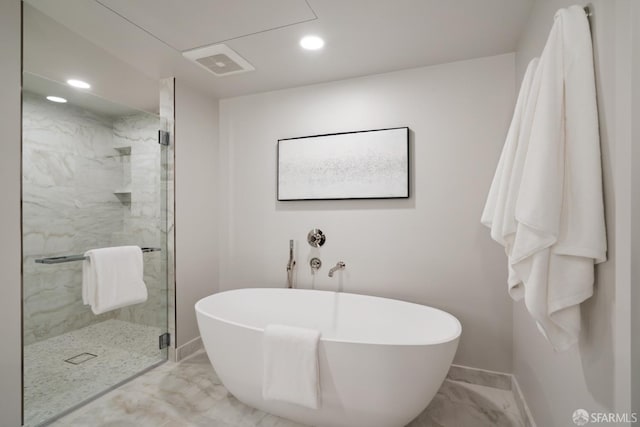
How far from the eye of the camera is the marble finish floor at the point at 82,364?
1746 millimetres

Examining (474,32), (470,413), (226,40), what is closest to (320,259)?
(470,413)

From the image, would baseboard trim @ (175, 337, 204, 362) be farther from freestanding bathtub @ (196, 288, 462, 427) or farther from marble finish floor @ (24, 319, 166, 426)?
freestanding bathtub @ (196, 288, 462, 427)

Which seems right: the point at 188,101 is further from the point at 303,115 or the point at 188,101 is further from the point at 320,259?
the point at 320,259

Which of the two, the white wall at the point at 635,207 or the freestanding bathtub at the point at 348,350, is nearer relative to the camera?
the white wall at the point at 635,207

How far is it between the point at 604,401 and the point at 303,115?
251cm

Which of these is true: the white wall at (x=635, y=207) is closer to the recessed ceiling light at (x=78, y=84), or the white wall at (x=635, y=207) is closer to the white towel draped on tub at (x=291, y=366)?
the white towel draped on tub at (x=291, y=366)

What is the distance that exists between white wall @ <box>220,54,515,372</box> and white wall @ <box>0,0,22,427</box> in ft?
5.24

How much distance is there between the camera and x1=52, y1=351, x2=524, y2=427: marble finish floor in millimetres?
1793

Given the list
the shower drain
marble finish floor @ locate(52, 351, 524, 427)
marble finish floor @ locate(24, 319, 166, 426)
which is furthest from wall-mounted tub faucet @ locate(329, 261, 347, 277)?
the shower drain

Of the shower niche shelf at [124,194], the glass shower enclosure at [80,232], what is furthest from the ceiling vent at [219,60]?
the shower niche shelf at [124,194]

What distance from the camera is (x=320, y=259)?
2646 mm

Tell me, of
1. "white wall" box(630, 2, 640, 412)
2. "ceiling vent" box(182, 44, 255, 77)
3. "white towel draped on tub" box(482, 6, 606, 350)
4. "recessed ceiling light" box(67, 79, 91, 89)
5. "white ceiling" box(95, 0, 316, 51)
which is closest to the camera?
"white wall" box(630, 2, 640, 412)

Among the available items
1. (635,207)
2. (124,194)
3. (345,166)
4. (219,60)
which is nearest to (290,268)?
(345,166)

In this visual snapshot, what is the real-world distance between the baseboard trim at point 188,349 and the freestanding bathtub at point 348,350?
63cm
